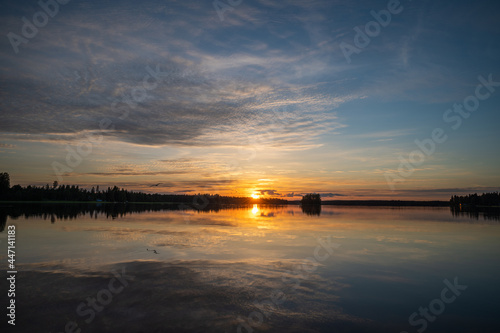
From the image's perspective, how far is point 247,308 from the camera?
1189 centimetres

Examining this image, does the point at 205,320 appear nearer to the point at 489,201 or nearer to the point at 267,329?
the point at 267,329

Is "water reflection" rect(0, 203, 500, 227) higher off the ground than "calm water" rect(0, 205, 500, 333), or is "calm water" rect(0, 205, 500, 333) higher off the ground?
"calm water" rect(0, 205, 500, 333)

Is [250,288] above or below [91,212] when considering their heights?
above

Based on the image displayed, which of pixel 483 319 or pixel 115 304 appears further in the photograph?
pixel 115 304

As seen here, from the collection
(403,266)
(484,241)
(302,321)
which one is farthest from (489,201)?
(302,321)

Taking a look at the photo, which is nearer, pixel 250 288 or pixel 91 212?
pixel 250 288

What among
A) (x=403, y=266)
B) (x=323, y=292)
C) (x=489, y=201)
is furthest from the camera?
(x=489, y=201)

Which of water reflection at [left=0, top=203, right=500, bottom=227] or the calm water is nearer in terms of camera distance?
the calm water

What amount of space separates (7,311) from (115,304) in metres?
3.79

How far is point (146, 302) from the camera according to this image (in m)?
12.4

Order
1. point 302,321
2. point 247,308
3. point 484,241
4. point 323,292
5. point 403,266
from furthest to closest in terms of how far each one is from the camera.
Result: point 484,241
point 403,266
point 323,292
point 247,308
point 302,321

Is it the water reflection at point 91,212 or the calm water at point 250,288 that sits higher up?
the calm water at point 250,288

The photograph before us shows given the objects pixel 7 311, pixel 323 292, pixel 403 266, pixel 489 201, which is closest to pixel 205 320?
pixel 323 292

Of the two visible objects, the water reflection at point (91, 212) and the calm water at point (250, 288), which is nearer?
the calm water at point (250, 288)
